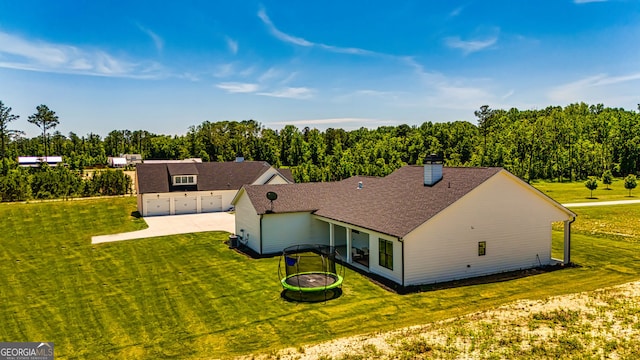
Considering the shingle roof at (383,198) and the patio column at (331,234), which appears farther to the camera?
the patio column at (331,234)

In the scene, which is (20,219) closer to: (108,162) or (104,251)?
(104,251)

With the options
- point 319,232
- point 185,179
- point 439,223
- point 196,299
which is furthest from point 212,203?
point 439,223

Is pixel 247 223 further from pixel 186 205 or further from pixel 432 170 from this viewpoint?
pixel 186 205

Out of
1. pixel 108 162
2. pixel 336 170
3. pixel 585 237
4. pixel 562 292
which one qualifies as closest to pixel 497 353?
pixel 562 292

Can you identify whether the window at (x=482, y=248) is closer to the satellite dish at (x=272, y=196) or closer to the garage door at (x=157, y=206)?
the satellite dish at (x=272, y=196)

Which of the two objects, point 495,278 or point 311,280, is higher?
point 311,280

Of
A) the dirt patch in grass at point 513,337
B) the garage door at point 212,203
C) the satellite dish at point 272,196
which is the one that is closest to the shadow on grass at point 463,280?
the dirt patch in grass at point 513,337

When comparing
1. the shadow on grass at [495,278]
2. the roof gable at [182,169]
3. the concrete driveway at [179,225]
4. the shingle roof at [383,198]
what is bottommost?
the shadow on grass at [495,278]
